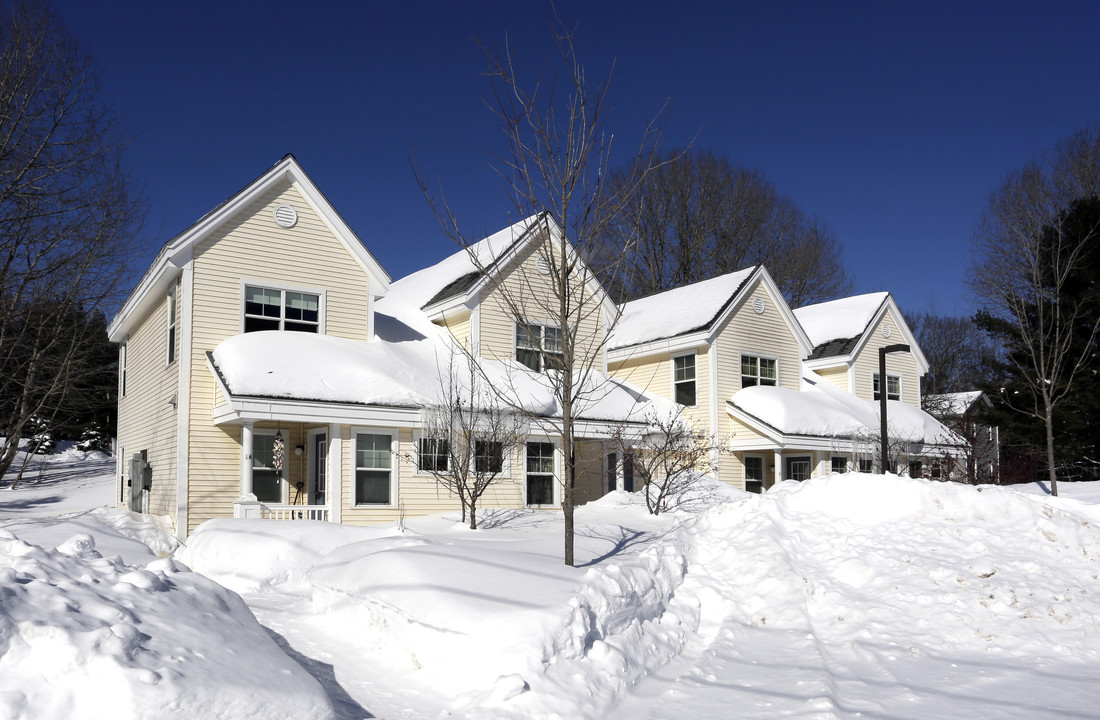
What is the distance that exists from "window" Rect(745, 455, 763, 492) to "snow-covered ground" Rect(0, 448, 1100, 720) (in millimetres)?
12216

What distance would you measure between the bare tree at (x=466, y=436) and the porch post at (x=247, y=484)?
3265 millimetres

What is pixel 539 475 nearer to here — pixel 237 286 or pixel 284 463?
pixel 284 463

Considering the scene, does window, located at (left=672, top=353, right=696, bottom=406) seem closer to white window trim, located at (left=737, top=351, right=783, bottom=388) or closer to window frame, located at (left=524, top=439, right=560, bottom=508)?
white window trim, located at (left=737, top=351, right=783, bottom=388)

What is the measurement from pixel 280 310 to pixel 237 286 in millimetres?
1001

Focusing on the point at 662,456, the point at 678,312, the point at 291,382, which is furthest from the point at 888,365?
the point at 291,382

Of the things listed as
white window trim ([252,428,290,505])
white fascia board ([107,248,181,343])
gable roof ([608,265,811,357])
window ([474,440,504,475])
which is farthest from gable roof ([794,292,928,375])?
white fascia board ([107,248,181,343])

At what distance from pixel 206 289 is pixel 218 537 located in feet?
23.0

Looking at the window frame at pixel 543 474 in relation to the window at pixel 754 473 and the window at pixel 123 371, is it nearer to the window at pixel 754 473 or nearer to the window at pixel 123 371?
the window at pixel 754 473

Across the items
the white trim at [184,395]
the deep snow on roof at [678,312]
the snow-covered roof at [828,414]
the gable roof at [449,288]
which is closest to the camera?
the white trim at [184,395]

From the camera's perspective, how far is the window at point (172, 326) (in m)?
17.2

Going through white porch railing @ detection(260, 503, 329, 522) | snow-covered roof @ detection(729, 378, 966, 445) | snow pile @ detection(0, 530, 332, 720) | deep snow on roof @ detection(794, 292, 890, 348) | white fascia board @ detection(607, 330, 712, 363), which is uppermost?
deep snow on roof @ detection(794, 292, 890, 348)

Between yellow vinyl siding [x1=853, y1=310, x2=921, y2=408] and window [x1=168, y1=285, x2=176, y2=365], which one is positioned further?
yellow vinyl siding [x1=853, y1=310, x2=921, y2=408]

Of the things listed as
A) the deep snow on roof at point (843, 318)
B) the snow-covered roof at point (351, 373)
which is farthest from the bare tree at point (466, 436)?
the deep snow on roof at point (843, 318)

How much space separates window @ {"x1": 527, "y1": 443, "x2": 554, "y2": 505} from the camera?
1948 centimetres
